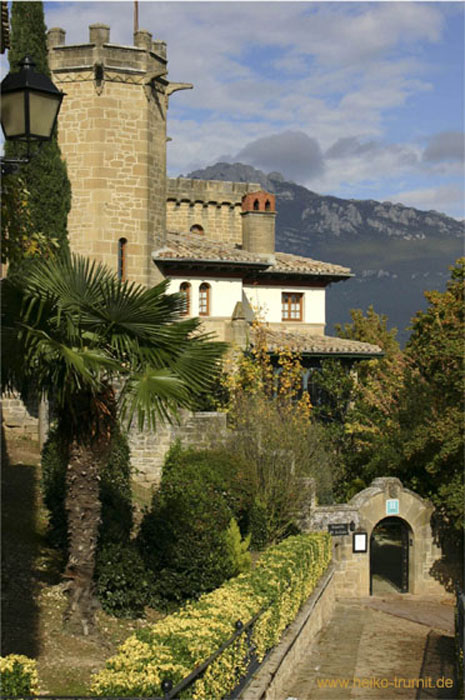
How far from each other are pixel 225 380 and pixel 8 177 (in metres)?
21.2

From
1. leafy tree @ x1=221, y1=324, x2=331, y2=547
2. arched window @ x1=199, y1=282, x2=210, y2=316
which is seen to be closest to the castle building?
arched window @ x1=199, y1=282, x2=210, y2=316

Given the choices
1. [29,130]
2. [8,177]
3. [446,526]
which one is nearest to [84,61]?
[446,526]

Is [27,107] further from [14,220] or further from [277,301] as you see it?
[277,301]

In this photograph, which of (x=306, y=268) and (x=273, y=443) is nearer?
(x=273, y=443)

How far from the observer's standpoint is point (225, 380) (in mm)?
32500

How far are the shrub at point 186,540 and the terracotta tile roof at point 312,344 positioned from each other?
48.2 ft

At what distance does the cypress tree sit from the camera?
2950 centimetres

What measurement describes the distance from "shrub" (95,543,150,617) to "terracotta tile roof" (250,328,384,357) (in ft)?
58.3

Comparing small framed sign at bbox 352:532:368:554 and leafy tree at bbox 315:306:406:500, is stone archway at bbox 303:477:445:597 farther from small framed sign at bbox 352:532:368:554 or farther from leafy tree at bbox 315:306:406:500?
leafy tree at bbox 315:306:406:500

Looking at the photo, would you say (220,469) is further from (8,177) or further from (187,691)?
(8,177)

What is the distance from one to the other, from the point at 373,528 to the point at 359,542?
0.76 m

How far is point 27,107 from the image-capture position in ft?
31.1

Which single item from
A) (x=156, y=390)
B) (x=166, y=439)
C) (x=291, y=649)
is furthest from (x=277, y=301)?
(x=156, y=390)

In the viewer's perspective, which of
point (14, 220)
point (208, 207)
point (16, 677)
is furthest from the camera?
point (208, 207)
